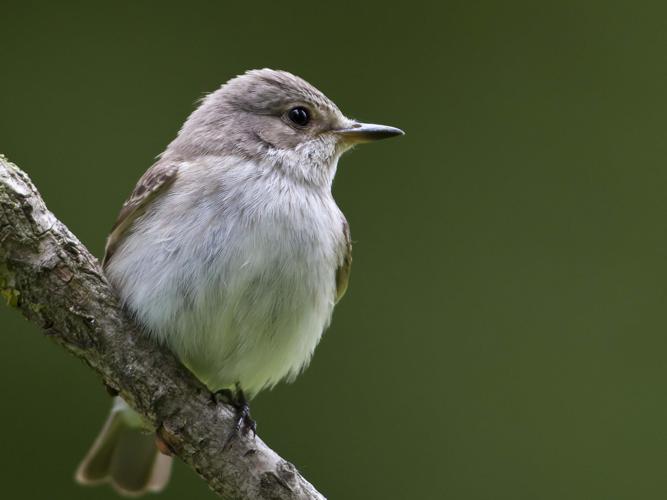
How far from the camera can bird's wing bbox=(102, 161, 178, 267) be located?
3.56m

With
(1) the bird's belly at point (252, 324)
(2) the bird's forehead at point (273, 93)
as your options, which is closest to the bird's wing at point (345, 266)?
(1) the bird's belly at point (252, 324)

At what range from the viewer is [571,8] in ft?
16.7

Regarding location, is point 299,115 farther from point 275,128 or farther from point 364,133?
point 364,133

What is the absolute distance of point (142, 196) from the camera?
3.56 meters

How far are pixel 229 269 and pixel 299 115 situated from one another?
89 centimetres

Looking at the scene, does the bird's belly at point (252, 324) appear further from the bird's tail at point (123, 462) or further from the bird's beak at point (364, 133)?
the bird's tail at point (123, 462)

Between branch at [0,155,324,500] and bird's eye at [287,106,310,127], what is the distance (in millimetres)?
1169

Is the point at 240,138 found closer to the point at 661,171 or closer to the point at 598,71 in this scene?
the point at 598,71

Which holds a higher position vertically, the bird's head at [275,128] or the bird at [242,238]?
the bird's head at [275,128]

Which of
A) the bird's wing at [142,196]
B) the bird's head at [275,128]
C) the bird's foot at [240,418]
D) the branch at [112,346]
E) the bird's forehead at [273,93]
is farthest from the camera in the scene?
the bird's forehead at [273,93]

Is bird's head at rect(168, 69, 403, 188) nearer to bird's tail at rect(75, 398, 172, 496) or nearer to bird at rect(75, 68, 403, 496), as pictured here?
bird at rect(75, 68, 403, 496)

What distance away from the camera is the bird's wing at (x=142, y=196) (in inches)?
140

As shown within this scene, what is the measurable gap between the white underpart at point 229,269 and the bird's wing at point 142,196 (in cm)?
4

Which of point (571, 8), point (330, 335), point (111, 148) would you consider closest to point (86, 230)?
point (111, 148)
